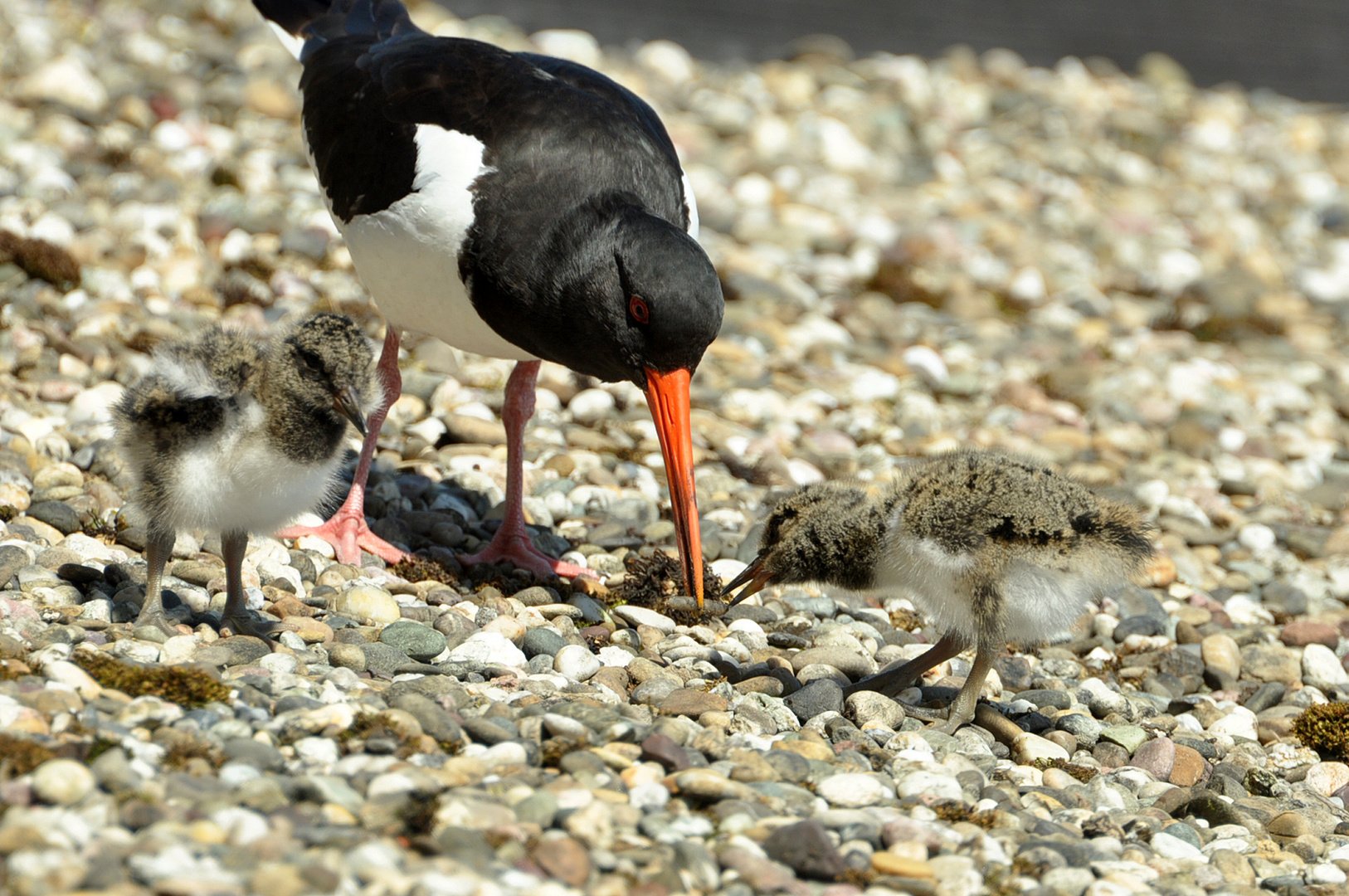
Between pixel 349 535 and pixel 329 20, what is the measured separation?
3074mm

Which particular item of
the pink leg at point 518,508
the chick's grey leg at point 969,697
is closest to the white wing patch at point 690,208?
the pink leg at point 518,508

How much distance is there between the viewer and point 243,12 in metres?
13.4

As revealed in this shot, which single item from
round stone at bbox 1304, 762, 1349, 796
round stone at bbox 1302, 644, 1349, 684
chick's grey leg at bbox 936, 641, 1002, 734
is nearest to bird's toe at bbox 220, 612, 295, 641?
chick's grey leg at bbox 936, 641, 1002, 734

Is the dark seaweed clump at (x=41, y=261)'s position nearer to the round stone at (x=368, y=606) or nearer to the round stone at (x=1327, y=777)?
the round stone at (x=368, y=606)

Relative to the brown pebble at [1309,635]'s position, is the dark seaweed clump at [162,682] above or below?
below

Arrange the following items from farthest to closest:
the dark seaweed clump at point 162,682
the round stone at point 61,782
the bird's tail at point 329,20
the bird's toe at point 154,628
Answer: the bird's tail at point 329,20, the bird's toe at point 154,628, the dark seaweed clump at point 162,682, the round stone at point 61,782

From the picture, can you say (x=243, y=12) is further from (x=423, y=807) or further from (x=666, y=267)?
(x=423, y=807)

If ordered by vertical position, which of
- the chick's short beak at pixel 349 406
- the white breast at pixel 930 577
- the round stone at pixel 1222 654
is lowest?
the round stone at pixel 1222 654

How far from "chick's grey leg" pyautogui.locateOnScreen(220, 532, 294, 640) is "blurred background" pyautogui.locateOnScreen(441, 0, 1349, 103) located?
11.8m

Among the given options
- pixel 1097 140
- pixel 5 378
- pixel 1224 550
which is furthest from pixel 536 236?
pixel 1097 140

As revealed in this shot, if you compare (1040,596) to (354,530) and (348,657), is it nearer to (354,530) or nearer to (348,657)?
(348,657)

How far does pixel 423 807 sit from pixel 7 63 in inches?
394

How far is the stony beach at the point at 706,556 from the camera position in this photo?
3.57m

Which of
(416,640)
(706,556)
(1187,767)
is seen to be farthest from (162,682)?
(1187,767)
